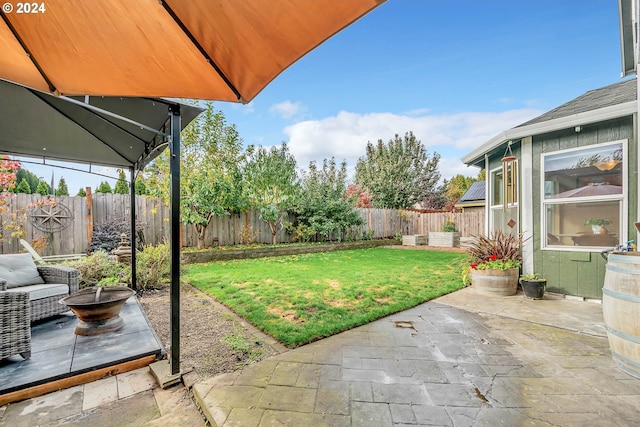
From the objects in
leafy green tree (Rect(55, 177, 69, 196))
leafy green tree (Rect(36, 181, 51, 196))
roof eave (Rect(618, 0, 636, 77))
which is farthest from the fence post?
roof eave (Rect(618, 0, 636, 77))

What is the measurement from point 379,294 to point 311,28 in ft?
13.0

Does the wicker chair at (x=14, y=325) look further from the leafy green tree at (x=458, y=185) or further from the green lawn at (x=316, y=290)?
the leafy green tree at (x=458, y=185)

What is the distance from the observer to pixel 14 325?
2.22 meters

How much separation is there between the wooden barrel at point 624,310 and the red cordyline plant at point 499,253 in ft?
7.27

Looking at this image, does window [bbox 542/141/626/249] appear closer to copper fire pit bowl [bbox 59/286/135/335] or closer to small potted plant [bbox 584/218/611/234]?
small potted plant [bbox 584/218/611/234]

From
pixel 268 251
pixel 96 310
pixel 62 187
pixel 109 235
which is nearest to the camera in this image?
pixel 96 310

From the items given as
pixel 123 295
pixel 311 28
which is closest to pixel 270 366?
pixel 123 295

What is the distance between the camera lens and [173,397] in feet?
6.52

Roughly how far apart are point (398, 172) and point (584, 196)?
16.9 m

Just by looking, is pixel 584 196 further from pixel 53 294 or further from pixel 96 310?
pixel 53 294

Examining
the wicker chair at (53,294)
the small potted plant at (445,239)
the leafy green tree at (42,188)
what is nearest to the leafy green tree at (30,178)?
the leafy green tree at (42,188)

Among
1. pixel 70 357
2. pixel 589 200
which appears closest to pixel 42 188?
pixel 70 357

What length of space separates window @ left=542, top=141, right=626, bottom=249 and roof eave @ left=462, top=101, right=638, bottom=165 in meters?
0.42

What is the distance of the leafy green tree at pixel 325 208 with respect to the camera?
10305 mm
